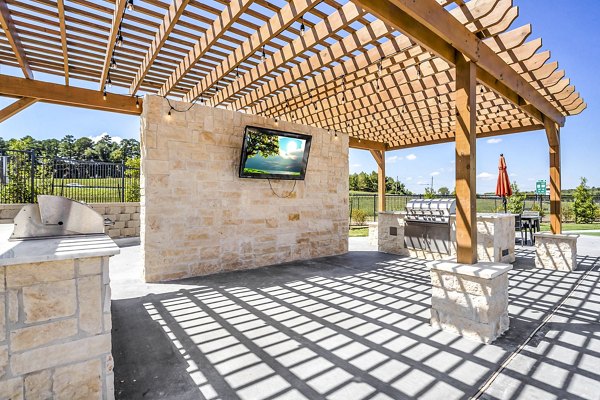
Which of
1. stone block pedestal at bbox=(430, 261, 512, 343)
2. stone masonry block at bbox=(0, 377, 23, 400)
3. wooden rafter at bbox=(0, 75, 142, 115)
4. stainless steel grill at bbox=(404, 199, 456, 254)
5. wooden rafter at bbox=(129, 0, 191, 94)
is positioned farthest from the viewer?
stainless steel grill at bbox=(404, 199, 456, 254)

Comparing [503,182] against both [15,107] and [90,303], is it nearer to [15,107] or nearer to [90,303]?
[90,303]

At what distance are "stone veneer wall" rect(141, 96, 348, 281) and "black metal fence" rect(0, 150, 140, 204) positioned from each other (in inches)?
170

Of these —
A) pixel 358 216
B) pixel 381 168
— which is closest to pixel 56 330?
pixel 381 168

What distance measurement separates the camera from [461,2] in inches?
98.0

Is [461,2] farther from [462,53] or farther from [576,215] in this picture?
[576,215]

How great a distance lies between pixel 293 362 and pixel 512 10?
3.32m

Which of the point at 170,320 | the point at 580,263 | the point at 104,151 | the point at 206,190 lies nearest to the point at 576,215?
the point at 580,263

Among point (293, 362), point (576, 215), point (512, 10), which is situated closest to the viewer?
point (293, 362)

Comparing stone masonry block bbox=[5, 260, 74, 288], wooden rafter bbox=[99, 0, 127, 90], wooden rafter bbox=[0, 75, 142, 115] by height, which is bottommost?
stone masonry block bbox=[5, 260, 74, 288]

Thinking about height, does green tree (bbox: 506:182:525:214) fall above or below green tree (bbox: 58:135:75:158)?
below

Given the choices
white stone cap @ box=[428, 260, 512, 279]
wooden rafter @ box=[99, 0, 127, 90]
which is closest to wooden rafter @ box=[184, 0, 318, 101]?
wooden rafter @ box=[99, 0, 127, 90]

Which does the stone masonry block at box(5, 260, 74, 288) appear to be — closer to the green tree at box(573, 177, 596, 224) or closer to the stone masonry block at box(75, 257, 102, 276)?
the stone masonry block at box(75, 257, 102, 276)

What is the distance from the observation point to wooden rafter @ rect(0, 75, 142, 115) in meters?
4.11

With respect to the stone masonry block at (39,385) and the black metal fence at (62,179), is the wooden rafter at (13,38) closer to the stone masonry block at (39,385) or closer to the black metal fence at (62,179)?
the stone masonry block at (39,385)
